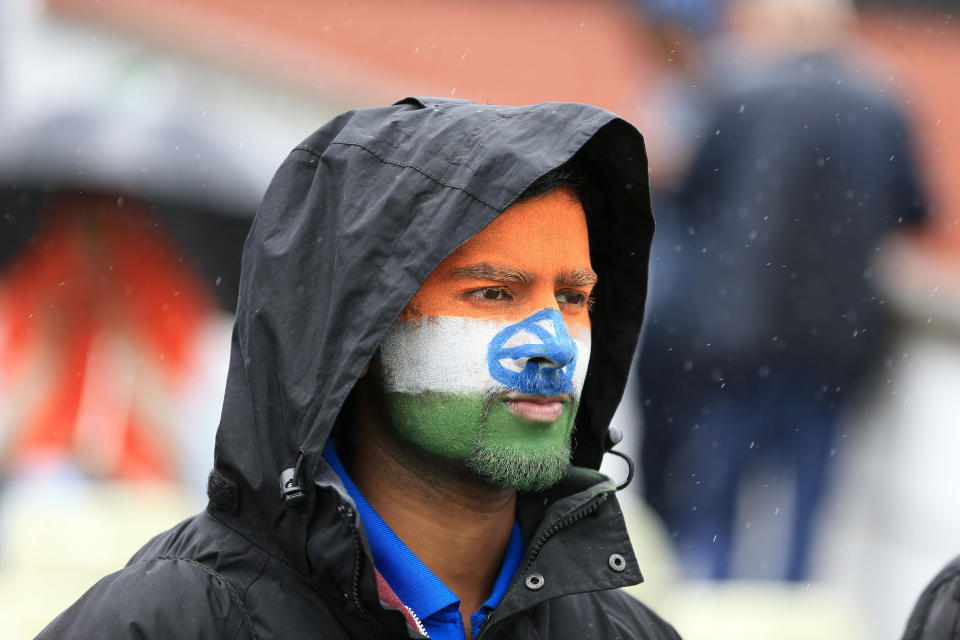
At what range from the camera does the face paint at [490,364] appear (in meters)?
2.79

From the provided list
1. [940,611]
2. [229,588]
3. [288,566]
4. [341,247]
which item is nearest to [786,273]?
[940,611]

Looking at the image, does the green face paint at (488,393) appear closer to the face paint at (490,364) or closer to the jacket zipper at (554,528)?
the face paint at (490,364)

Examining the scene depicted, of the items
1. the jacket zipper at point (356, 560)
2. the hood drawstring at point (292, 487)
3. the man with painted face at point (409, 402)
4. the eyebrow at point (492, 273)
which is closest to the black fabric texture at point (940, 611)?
the man with painted face at point (409, 402)

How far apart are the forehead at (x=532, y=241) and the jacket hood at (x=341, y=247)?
0.10 metres

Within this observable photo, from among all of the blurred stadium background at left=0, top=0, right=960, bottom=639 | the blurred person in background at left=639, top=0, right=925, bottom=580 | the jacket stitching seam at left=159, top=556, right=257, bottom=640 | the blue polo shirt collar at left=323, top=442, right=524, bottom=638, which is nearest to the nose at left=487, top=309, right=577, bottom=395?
the blue polo shirt collar at left=323, top=442, right=524, bottom=638

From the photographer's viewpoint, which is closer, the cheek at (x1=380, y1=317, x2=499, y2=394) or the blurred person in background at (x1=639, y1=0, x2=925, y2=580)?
the cheek at (x1=380, y1=317, x2=499, y2=394)

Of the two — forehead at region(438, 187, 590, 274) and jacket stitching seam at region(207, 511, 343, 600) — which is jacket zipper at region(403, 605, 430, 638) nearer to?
jacket stitching seam at region(207, 511, 343, 600)

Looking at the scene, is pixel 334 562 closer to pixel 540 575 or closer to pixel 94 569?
pixel 540 575

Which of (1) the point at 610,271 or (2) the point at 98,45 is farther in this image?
(2) the point at 98,45

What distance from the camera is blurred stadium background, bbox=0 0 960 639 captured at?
5.66 meters

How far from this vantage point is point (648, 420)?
6.23 metres

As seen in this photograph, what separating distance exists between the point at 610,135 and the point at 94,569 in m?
3.11

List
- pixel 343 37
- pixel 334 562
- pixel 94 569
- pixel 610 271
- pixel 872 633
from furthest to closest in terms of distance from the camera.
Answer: pixel 343 37 → pixel 872 633 → pixel 94 569 → pixel 610 271 → pixel 334 562

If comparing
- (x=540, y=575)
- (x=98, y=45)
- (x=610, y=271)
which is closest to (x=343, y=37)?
(x=98, y=45)
